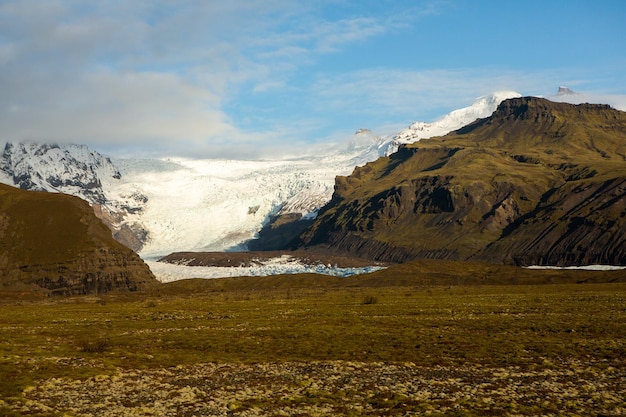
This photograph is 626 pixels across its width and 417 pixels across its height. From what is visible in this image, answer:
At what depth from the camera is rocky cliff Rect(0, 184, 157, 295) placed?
169 m

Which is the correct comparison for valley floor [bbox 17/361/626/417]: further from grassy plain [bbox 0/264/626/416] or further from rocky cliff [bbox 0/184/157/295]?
rocky cliff [bbox 0/184/157/295]

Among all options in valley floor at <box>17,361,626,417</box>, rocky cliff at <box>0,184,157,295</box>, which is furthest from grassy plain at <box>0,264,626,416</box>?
rocky cliff at <box>0,184,157,295</box>

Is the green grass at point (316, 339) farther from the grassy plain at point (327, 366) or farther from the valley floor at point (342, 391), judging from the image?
the valley floor at point (342, 391)

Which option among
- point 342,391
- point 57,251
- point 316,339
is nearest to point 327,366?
point 342,391

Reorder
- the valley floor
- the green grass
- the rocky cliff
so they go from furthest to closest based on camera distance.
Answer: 1. the rocky cliff
2. the green grass
3. the valley floor

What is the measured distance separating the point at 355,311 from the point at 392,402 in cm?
4859

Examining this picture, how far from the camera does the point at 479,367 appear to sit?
36.5m

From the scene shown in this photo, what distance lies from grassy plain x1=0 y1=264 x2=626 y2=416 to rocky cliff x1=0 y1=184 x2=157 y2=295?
112 metres

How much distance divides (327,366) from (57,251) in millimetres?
153471

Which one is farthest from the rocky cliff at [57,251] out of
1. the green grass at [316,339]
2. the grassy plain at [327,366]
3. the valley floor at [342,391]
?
the valley floor at [342,391]

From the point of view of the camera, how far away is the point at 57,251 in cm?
17712

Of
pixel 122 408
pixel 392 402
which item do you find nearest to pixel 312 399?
pixel 392 402

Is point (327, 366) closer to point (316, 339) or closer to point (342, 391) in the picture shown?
point (342, 391)

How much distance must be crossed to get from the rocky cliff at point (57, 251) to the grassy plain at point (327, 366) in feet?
368
